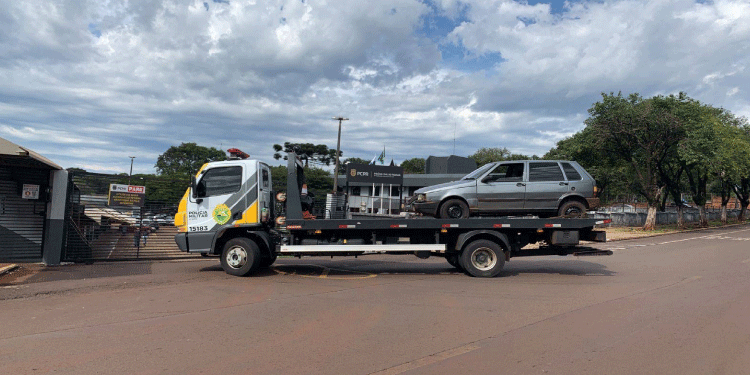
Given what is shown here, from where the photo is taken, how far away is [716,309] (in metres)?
7.25

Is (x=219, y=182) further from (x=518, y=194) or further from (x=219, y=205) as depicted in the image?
(x=518, y=194)

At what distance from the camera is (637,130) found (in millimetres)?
28828

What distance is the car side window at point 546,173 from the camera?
10.0m

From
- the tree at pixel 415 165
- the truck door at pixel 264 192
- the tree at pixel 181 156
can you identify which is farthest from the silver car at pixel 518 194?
the tree at pixel 415 165

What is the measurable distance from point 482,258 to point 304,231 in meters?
3.82

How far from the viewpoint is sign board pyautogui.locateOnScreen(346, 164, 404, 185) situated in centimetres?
1433

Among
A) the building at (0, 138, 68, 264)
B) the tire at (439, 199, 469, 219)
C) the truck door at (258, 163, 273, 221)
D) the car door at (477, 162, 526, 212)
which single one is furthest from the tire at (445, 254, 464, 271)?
the building at (0, 138, 68, 264)

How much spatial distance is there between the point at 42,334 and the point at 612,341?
6727mm

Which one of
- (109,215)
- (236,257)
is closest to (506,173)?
(236,257)

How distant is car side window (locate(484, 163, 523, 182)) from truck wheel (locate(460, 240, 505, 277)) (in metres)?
1.35

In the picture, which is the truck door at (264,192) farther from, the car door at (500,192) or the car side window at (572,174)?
the car side window at (572,174)

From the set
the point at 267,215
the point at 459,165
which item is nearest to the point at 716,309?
the point at 267,215

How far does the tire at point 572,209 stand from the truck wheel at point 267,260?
622 centimetres

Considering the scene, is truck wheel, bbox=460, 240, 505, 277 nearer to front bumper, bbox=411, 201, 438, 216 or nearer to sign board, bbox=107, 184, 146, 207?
front bumper, bbox=411, 201, 438, 216
